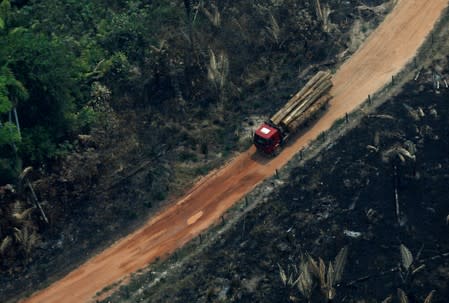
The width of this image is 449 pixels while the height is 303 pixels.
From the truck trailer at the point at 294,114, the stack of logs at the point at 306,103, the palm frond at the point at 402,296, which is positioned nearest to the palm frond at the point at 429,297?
the palm frond at the point at 402,296

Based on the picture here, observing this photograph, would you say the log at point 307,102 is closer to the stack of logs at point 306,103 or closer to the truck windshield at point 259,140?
the stack of logs at point 306,103

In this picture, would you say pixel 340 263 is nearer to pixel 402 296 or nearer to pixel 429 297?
pixel 402 296

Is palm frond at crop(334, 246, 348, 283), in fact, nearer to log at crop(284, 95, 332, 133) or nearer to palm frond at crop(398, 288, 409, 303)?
palm frond at crop(398, 288, 409, 303)

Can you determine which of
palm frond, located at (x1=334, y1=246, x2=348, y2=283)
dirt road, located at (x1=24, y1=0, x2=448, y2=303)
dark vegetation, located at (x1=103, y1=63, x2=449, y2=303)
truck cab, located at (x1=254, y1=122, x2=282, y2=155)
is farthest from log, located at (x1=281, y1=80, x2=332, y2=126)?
palm frond, located at (x1=334, y1=246, x2=348, y2=283)

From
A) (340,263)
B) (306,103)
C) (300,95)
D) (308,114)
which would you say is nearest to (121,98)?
(300,95)

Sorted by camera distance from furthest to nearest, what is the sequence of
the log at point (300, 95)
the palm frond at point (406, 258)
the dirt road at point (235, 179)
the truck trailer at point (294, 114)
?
the log at point (300, 95)
the truck trailer at point (294, 114)
the dirt road at point (235, 179)
the palm frond at point (406, 258)
